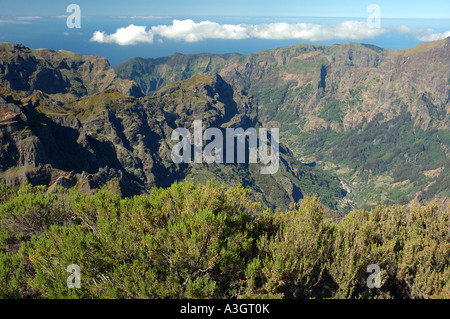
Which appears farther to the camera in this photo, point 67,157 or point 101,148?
point 101,148

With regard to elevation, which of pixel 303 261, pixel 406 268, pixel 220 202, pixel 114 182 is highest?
pixel 220 202

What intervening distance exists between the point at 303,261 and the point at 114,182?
391 feet

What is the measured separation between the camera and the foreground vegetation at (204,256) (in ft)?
72.5

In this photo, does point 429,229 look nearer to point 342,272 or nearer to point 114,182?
point 342,272

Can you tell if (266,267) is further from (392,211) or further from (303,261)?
(392,211)

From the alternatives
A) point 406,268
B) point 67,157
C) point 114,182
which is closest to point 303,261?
point 406,268

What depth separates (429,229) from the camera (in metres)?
32.9

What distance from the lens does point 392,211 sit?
35281mm

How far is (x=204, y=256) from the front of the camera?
78.5 feet

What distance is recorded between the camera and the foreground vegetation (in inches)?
870
